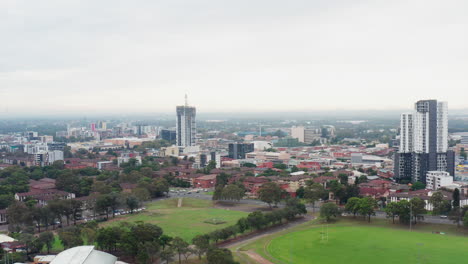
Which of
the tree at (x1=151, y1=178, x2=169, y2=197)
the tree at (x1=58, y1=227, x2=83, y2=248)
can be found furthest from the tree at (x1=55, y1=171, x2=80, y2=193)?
the tree at (x1=58, y1=227, x2=83, y2=248)

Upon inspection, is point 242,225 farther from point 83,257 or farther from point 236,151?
point 236,151

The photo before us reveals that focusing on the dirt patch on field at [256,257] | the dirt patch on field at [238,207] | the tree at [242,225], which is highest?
the tree at [242,225]

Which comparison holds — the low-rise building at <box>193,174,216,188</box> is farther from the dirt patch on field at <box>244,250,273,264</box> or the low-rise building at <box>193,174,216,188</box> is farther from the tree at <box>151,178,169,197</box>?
the dirt patch on field at <box>244,250,273,264</box>

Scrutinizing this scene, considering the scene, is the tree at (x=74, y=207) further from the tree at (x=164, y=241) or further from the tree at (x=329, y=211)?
the tree at (x=329, y=211)

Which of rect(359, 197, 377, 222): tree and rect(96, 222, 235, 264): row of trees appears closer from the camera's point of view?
rect(96, 222, 235, 264): row of trees

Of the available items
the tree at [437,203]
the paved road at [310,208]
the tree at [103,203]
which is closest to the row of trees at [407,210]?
the paved road at [310,208]

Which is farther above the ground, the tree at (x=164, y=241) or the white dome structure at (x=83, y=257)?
the white dome structure at (x=83, y=257)
